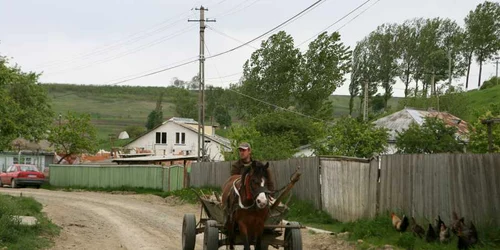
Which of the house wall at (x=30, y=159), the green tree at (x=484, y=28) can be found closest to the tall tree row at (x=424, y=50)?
the green tree at (x=484, y=28)

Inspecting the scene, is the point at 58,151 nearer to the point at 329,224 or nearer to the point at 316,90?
the point at 316,90

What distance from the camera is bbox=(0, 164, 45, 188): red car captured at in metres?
45.2

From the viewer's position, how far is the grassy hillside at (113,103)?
134375mm

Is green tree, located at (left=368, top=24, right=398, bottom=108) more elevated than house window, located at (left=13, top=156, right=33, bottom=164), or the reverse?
green tree, located at (left=368, top=24, right=398, bottom=108)

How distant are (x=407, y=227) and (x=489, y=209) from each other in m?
2.47

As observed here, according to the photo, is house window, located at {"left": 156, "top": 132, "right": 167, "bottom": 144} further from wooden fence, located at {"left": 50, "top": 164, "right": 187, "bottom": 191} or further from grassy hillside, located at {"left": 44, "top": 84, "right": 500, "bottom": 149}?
wooden fence, located at {"left": 50, "top": 164, "right": 187, "bottom": 191}

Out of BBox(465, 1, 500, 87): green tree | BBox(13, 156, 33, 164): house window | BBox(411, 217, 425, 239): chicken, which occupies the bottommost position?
BBox(411, 217, 425, 239): chicken

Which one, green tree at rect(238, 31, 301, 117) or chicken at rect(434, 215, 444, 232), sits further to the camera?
green tree at rect(238, 31, 301, 117)

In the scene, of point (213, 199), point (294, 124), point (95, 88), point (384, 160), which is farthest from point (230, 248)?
point (95, 88)

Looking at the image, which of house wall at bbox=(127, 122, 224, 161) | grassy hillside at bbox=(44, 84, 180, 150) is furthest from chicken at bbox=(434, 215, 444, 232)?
grassy hillside at bbox=(44, 84, 180, 150)

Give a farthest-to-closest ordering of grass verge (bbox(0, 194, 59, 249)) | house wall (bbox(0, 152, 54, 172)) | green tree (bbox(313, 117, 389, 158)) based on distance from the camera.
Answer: house wall (bbox(0, 152, 54, 172)) → green tree (bbox(313, 117, 389, 158)) → grass verge (bbox(0, 194, 59, 249))

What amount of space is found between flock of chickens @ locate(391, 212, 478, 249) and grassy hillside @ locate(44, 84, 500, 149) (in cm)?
10366

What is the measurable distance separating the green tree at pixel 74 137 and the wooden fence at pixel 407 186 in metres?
41.8

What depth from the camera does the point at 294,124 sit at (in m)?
61.4
